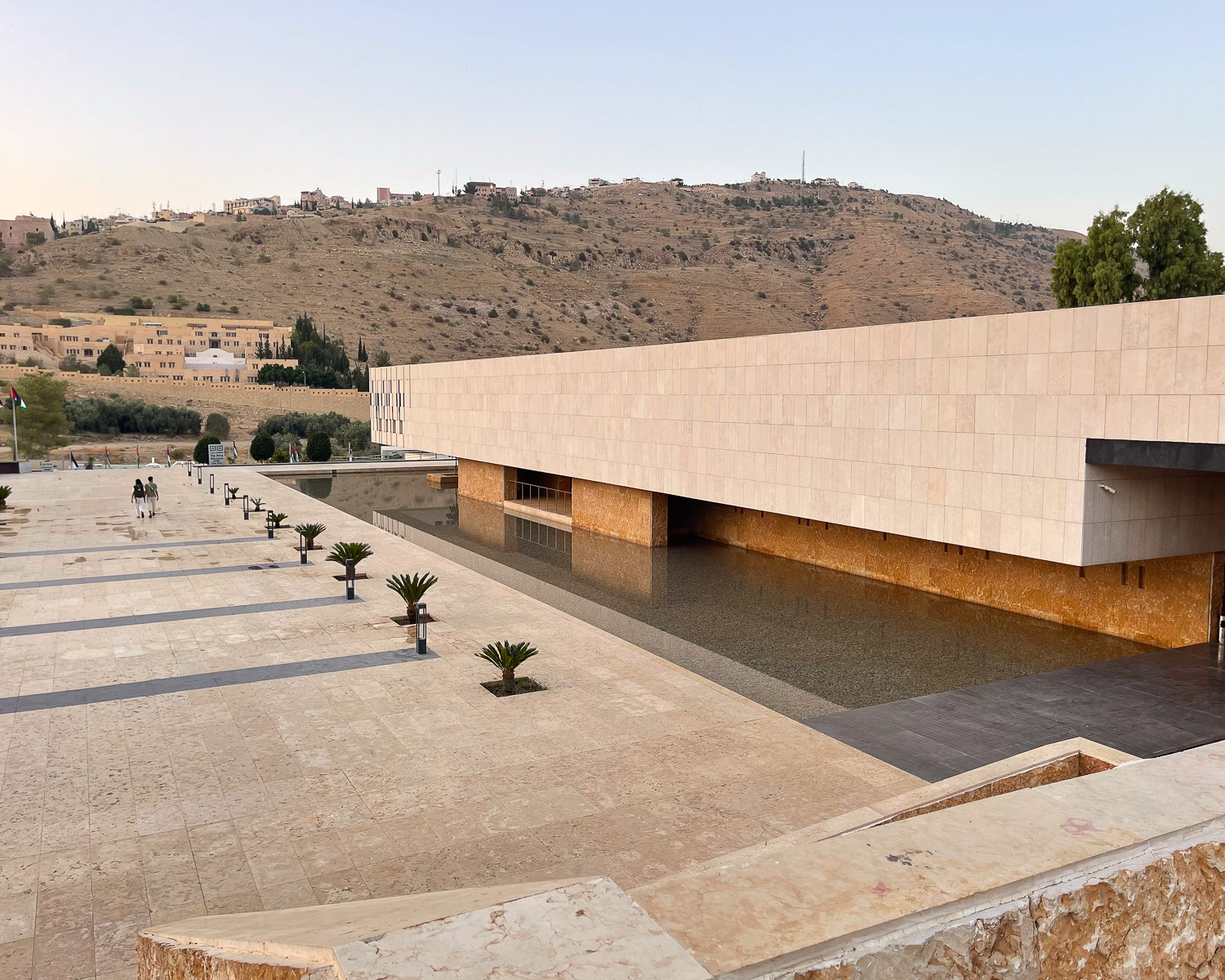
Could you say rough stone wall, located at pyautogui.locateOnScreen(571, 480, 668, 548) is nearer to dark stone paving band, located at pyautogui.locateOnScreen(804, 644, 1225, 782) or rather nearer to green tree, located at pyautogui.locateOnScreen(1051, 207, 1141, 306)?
dark stone paving band, located at pyautogui.locateOnScreen(804, 644, 1225, 782)

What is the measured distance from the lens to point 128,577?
66.3 ft

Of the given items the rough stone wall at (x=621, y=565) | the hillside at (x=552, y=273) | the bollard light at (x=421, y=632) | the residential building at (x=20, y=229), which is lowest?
the rough stone wall at (x=621, y=565)

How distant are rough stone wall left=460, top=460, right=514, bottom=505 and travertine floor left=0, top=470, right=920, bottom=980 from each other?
2048 centimetres

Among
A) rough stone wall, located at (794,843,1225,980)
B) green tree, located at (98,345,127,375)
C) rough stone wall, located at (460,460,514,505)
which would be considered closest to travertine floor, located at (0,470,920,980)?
rough stone wall, located at (794,843,1225,980)

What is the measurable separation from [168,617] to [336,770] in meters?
8.79

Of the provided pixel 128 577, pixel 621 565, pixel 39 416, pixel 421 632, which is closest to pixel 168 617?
pixel 128 577

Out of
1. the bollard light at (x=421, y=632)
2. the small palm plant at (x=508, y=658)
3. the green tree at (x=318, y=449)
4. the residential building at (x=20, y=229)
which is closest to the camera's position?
the small palm plant at (x=508, y=658)

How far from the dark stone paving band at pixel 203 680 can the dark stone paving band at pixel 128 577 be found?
8257 millimetres

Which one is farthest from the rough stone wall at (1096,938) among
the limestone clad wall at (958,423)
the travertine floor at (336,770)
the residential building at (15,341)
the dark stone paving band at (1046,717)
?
the residential building at (15,341)

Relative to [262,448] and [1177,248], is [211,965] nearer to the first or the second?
[1177,248]

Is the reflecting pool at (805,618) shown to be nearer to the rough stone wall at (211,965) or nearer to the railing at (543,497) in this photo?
the railing at (543,497)

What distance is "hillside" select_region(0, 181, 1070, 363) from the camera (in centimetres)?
10062

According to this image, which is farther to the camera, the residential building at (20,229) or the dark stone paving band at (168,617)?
the residential building at (20,229)

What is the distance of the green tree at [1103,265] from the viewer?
124 feet
